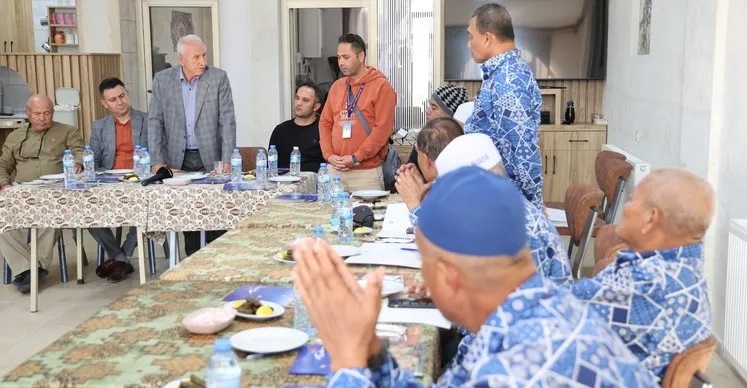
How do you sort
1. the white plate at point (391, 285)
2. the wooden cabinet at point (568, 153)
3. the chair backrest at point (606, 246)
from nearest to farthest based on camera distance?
the white plate at point (391, 285) → the chair backrest at point (606, 246) → the wooden cabinet at point (568, 153)

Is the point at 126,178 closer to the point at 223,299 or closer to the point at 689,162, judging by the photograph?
the point at 223,299

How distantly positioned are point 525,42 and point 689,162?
366 centimetres

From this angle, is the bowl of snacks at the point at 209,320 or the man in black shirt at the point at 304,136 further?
the man in black shirt at the point at 304,136

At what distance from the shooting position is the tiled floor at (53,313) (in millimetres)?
4227

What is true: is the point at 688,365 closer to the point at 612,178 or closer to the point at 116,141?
the point at 612,178

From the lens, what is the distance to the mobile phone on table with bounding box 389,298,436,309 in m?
2.38

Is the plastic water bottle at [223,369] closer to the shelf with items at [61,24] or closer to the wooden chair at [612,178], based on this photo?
the wooden chair at [612,178]

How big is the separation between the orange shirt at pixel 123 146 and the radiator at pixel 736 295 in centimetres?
432

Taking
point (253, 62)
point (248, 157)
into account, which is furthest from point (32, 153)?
point (253, 62)

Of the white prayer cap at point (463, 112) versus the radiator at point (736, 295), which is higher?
the white prayer cap at point (463, 112)

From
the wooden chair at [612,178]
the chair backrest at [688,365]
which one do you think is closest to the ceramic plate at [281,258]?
the chair backrest at [688,365]

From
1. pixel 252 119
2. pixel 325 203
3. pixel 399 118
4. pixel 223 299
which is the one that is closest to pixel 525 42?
pixel 399 118

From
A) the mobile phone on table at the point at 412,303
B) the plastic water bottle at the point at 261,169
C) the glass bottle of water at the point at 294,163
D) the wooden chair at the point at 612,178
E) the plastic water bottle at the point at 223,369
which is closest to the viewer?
the plastic water bottle at the point at 223,369

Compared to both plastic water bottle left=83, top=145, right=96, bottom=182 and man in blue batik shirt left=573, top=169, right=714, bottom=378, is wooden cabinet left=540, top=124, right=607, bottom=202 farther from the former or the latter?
man in blue batik shirt left=573, top=169, right=714, bottom=378
